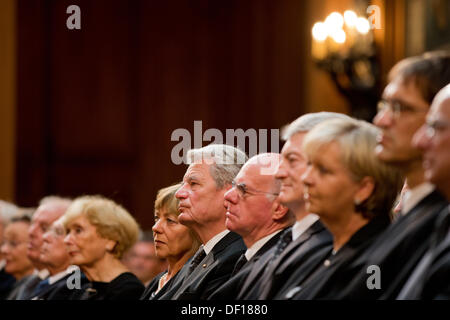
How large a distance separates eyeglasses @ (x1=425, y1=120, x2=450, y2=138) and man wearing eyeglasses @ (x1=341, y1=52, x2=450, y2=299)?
146mm

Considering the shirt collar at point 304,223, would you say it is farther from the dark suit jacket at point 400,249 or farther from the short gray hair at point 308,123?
the dark suit jacket at point 400,249

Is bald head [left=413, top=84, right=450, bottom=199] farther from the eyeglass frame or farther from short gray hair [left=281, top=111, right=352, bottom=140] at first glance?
short gray hair [left=281, top=111, right=352, bottom=140]

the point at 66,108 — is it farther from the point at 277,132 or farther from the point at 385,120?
the point at 385,120

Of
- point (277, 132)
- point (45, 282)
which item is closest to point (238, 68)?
point (277, 132)

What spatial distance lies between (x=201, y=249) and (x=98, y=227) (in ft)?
3.63

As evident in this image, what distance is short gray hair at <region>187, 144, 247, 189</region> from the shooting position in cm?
438

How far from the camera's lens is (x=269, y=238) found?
13.1 feet

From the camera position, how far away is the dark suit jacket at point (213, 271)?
400 cm

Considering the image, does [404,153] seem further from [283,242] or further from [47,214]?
[47,214]

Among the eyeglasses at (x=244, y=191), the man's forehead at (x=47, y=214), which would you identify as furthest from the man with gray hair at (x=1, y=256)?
the eyeglasses at (x=244, y=191)

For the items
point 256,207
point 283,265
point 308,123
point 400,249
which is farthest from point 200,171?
point 400,249

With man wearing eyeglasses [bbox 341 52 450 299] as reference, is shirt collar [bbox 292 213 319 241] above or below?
below

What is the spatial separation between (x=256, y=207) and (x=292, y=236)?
38 centimetres

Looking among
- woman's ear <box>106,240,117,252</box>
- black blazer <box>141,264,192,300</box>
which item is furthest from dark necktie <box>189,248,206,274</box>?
woman's ear <box>106,240,117,252</box>
